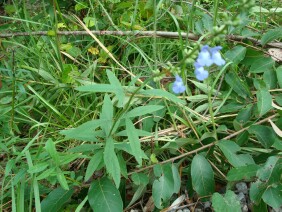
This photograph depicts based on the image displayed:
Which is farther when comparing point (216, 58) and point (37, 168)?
point (37, 168)

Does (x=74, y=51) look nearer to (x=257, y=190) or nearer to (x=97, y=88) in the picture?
(x=97, y=88)

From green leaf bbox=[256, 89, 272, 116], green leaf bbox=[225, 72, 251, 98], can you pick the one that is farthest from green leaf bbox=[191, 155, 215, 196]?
green leaf bbox=[225, 72, 251, 98]

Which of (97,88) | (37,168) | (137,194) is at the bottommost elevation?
(137,194)

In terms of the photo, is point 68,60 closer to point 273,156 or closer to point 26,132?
point 26,132

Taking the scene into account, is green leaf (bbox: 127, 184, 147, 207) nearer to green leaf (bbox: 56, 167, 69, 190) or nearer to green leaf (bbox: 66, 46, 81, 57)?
green leaf (bbox: 56, 167, 69, 190)

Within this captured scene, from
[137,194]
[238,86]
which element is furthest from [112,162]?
[238,86]

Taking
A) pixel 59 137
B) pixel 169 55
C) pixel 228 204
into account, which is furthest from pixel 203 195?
pixel 169 55
